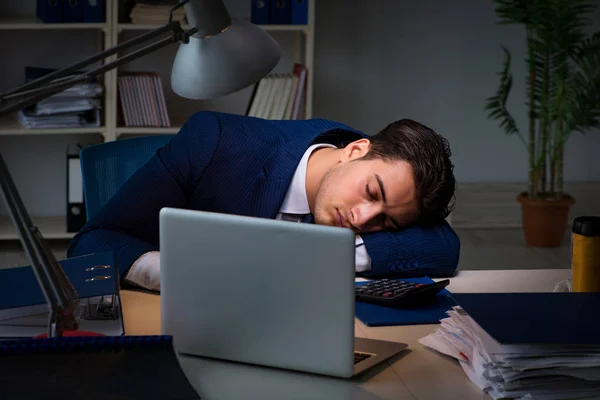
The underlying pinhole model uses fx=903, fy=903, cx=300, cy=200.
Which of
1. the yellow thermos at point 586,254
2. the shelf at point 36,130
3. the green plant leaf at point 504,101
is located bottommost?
the yellow thermos at point 586,254

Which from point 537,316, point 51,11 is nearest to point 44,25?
point 51,11

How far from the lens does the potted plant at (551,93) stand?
13.8 feet

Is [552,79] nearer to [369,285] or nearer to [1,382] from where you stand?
[369,285]

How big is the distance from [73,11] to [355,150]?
7.77ft

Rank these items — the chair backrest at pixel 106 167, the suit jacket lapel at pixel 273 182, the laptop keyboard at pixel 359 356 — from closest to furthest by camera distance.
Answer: the laptop keyboard at pixel 359 356
the suit jacket lapel at pixel 273 182
the chair backrest at pixel 106 167

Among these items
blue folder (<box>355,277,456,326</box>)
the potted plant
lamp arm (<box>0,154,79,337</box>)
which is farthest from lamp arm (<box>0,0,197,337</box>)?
the potted plant

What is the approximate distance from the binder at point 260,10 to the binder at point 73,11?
759 millimetres

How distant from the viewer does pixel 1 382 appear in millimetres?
1085

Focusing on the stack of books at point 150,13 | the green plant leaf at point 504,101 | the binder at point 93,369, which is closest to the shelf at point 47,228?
the stack of books at point 150,13

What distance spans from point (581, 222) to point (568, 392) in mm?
364

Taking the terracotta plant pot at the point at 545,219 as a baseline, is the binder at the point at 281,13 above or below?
above

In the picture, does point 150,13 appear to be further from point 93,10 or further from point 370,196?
point 370,196

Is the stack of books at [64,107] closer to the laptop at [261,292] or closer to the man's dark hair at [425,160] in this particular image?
the man's dark hair at [425,160]

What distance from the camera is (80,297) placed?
1.35 metres
